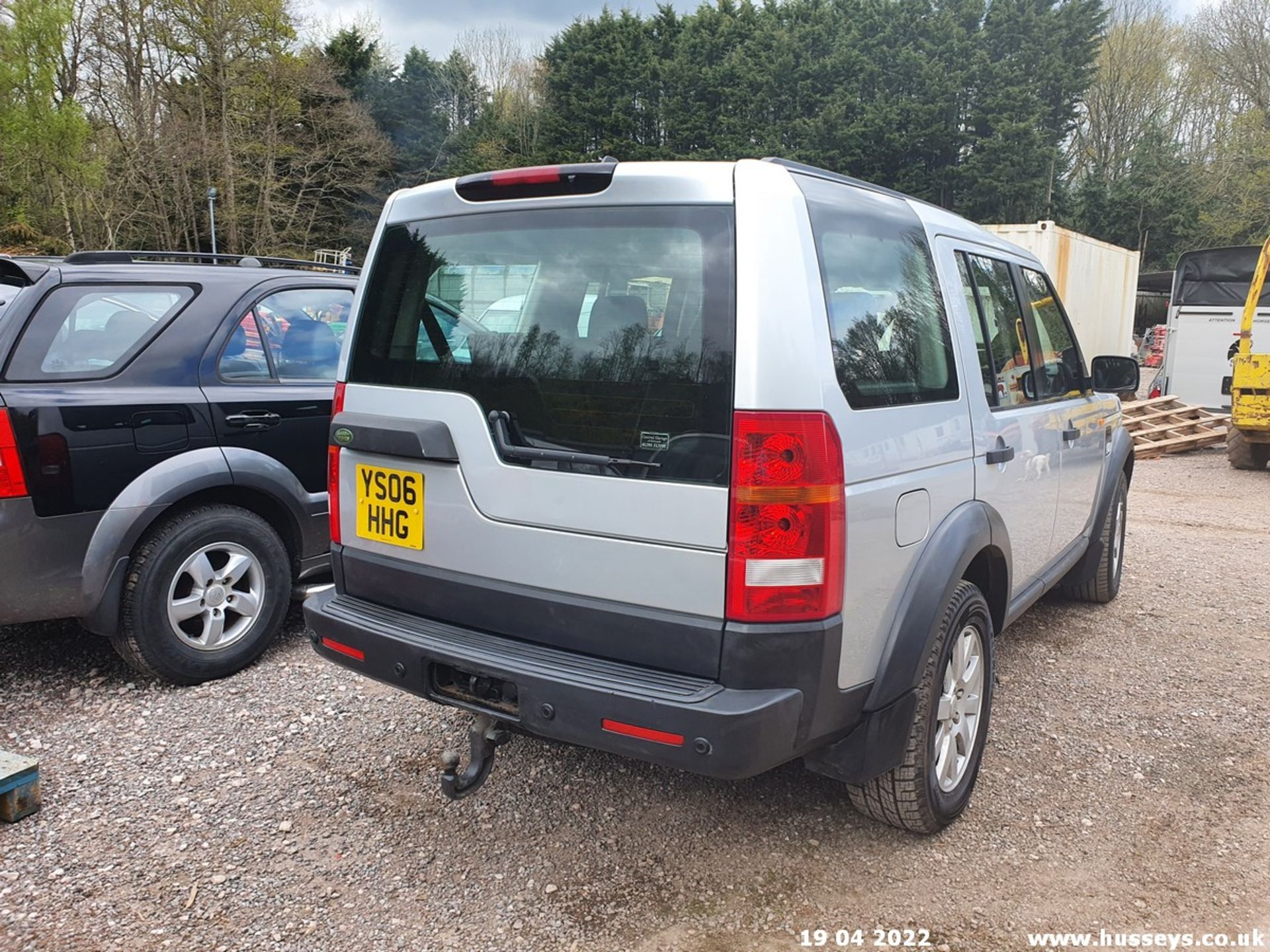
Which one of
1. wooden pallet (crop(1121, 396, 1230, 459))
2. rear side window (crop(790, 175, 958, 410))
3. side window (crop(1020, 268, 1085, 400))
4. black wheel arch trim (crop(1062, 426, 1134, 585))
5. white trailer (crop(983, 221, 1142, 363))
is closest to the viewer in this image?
rear side window (crop(790, 175, 958, 410))

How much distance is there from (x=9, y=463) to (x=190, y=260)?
1.72 m

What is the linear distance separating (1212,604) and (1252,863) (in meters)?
2.94

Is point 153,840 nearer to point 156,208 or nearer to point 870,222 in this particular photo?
point 870,222

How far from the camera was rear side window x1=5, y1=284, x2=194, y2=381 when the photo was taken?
11.2 feet

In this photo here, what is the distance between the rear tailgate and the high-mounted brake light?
0.03m

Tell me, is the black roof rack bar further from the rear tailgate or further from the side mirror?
the side mirror

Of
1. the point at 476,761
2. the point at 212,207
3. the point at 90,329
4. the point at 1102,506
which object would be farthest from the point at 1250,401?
the point at 212,207

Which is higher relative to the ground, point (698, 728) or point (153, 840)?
point (698, 728)

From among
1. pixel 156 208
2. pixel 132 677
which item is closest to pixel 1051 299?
pixel 132 677

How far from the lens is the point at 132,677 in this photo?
3863 mm

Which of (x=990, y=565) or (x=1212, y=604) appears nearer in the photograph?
(x=990, y=565)

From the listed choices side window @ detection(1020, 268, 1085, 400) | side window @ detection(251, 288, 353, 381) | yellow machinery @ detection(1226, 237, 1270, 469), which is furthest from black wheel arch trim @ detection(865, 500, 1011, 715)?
yellow machinery @ detection(1226, 237, 1270, 469)

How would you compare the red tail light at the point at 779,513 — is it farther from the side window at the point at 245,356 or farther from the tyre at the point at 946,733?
the side window at the point at 245,356

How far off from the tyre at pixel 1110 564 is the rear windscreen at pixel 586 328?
346cm
